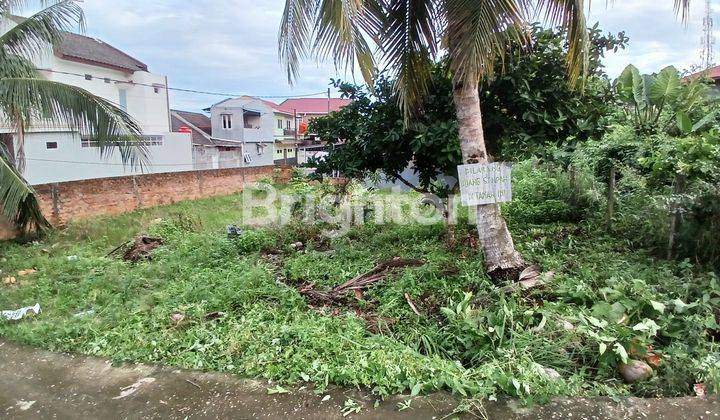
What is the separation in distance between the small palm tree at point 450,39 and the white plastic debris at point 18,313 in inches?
138

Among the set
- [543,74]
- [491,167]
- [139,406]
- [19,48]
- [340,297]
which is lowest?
[139,406]

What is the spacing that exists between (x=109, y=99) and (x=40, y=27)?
52.0 ft

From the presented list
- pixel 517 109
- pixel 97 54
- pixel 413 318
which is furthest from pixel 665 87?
pixel 97 54

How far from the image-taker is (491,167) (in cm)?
381

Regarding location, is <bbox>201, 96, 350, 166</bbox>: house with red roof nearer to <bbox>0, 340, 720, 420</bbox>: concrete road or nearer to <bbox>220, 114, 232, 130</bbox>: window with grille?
<bbox>220, 114, 232, 130</bbox>: window with grille

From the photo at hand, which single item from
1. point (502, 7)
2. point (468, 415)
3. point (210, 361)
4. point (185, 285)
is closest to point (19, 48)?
point (185, 285)

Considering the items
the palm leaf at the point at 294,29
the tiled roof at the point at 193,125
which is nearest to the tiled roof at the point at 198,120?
the tiled roof at the point at 193,125

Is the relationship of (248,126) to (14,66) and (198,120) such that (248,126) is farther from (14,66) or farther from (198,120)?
(14,66)

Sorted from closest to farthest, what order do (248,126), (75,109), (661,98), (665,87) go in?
(75,109) < (665,87) < (661,98) < (248,126)

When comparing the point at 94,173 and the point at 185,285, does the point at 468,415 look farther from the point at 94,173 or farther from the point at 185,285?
the point at 94,173

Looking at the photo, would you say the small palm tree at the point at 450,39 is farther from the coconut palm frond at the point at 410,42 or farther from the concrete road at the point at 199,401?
the concrete road at the point at 199,401

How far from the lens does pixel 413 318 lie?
3.40 m

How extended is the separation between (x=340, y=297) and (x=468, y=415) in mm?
1840

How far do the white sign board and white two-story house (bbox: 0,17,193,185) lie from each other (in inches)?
449
